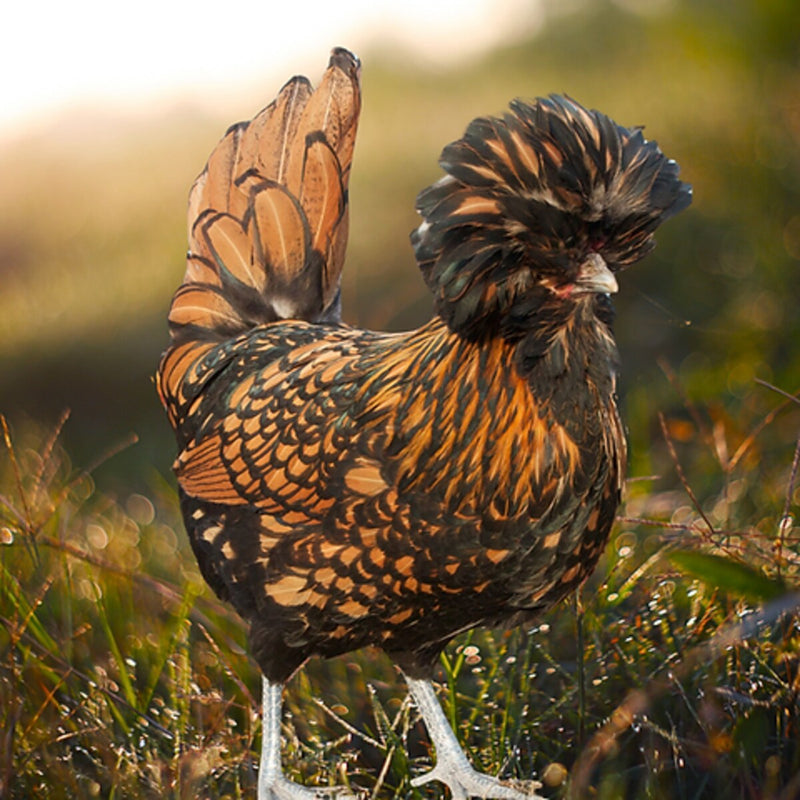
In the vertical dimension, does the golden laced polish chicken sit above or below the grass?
above

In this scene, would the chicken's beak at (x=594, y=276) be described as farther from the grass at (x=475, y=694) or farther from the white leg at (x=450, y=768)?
the white leg at (x=450, y=768)

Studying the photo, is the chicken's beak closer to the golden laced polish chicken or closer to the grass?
the golden laced polish chicken

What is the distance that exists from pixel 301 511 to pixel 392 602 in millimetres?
298

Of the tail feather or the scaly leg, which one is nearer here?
the scaly leg

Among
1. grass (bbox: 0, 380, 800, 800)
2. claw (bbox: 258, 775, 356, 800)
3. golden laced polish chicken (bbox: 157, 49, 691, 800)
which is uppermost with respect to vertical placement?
golden laced polish chicken (bbox: 157, 49, 691, 800)

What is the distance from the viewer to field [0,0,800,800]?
2.24m

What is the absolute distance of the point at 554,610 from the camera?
2826 millimetres

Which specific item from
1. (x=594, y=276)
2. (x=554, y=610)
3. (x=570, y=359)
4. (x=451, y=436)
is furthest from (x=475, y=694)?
(x=594, y=276)

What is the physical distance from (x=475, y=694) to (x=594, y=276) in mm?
1452

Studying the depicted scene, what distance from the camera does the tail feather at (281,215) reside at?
2.93 meters

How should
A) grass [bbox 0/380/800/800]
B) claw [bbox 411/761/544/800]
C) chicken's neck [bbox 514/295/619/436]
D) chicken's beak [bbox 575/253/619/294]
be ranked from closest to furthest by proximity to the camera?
chicken's beak [bbox 575/253/619/294]
chicken's neck [bbox 514/295/619/436]
grass [bbox 0/380/800/800]
claw [bbox 411/761/544/800]

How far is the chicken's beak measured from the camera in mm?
1693

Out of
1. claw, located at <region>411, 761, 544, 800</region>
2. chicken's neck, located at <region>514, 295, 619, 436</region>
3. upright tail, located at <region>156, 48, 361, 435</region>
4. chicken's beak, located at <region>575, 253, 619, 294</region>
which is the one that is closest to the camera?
chicken's beak, located at <region>575, 253, 619, 294</region>

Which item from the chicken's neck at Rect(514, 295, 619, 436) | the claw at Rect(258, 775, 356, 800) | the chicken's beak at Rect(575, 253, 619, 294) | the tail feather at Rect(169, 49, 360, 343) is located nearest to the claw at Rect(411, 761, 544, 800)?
the claw at Rect(258, 775, 356, 800)
